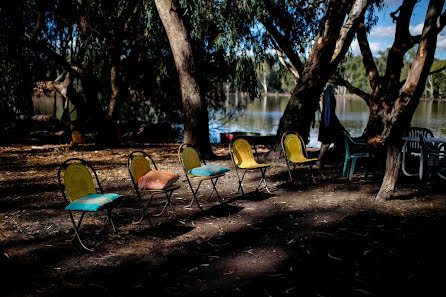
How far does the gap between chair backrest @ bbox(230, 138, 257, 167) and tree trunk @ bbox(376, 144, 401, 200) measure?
1.83 metres

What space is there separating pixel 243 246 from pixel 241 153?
2.22 m

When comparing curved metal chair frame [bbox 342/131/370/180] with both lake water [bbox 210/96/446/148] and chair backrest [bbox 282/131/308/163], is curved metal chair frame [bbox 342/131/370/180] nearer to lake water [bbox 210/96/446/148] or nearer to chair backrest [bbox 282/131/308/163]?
chair backrest [bbox 282/131/308/163]

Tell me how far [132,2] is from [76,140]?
174 inches

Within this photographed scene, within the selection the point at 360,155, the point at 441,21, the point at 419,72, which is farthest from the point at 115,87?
the point at 441,21

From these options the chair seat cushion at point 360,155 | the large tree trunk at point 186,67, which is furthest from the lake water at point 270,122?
the chair seat cushion at point 360,155

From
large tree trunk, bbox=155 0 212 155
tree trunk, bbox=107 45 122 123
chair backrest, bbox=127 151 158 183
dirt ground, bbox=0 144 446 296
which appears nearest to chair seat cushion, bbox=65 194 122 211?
dirt ground, bbox=0 144 446 296

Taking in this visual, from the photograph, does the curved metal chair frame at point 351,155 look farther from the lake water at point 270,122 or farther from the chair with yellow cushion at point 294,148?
the lake water at point 270,122

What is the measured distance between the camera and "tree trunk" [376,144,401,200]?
4.74 metres

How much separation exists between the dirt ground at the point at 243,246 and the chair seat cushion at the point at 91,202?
43 cm

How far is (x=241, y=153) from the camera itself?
5.63 m

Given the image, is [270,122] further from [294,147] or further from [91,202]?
[91,202]

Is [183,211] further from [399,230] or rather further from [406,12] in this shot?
[406,12]

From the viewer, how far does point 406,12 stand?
9.08 metres

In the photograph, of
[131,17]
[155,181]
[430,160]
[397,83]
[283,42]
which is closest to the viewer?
[155,181]
